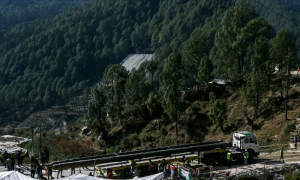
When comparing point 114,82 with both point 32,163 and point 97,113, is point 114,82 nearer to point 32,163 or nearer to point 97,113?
point 97,113

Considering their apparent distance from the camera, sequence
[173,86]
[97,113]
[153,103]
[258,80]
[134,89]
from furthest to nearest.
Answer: [97,113] < [134,89] < [153,103] < [173,86] < [258,80]

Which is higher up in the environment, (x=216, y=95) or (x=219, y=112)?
(x=216, y=95)

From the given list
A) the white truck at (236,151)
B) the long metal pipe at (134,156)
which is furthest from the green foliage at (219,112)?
the long metal pipe at (134,156)

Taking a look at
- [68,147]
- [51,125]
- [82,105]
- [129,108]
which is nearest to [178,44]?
[82,105]

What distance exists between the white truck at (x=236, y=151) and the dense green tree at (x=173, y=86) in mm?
18596

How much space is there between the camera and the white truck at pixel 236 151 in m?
30.0

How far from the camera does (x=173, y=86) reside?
50219 mm

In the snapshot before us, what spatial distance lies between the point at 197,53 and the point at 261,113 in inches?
703

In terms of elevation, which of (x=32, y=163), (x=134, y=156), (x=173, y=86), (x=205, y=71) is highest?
(x=205, y=71)

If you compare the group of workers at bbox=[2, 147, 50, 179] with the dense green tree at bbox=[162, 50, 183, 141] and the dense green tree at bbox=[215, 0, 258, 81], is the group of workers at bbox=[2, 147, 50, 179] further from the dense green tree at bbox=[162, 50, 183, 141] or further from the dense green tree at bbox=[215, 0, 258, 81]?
the dense green tree at bbox=[215, 0, 258, 81]

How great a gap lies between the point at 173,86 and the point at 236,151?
20884 millimetres

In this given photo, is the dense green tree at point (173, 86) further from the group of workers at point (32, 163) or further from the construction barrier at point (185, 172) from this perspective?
the construction barrier at point (185, 172)

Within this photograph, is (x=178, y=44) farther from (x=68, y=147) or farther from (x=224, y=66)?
(x=68, y=147)

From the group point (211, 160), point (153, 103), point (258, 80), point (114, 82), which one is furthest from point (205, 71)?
point (211, 160)
